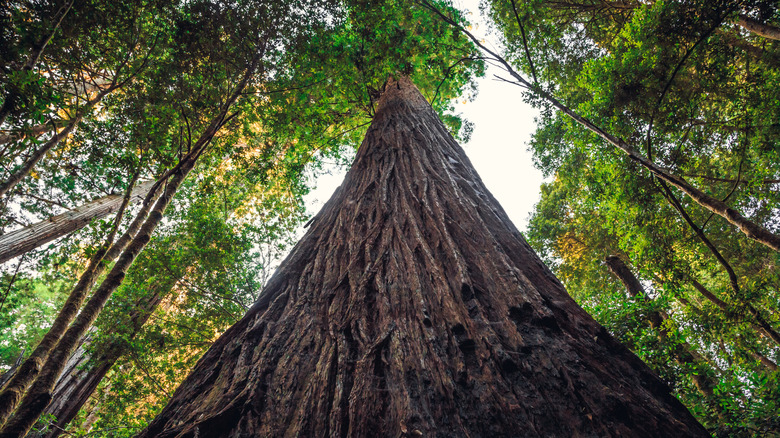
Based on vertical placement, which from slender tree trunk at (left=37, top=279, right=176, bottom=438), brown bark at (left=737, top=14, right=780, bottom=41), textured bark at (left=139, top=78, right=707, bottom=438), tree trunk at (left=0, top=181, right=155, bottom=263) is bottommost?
textured bark at (left=139, top=78, right=707, bottom=438)

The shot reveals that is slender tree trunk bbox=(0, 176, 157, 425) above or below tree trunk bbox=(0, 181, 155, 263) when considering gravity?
below

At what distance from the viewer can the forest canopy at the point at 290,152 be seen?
311 cm

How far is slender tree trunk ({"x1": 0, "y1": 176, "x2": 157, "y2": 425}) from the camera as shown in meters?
2.31

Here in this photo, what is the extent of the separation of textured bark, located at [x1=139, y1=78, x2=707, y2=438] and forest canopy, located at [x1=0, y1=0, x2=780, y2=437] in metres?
2.18

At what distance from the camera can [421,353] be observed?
1.27m

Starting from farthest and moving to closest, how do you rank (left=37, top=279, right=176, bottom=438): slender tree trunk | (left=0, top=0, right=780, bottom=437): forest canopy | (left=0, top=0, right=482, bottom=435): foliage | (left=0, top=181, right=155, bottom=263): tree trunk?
(left=37, top=279, right=176, bottom=438): slender tree trunk, (left=0, top=181, right=155, bottom=263): tree trunk, (left=0, top=0, right=482, bottom=435): foliage, (left=0, top=0, right=780, bottom=437): forest canopy

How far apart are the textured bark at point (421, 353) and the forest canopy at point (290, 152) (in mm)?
2182

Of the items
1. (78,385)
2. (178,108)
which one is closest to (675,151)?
(178,108)

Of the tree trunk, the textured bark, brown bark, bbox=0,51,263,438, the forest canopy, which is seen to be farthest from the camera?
the tree trunk

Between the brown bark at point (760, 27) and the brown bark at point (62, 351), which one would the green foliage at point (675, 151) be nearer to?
the brown bark at point (760, 27)

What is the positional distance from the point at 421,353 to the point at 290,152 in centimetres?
657

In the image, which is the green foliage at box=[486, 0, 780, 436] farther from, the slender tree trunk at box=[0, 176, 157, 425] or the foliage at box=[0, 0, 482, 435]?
the slender tree trunk at box=[0, 176, 157, 425]

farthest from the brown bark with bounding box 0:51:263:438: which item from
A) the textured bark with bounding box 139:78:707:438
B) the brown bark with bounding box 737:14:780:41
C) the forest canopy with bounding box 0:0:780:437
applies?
the brown bark with bounding box 737:14:780:41

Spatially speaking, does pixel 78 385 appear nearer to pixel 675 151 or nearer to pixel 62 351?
pixel 62 351
